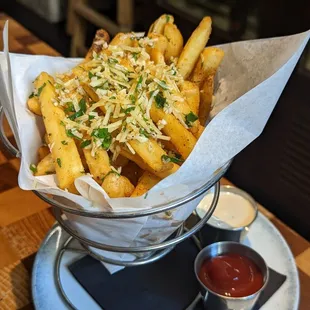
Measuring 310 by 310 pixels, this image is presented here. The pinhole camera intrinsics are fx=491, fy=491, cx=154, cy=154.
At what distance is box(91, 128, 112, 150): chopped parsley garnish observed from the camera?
620mm

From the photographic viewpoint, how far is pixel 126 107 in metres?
0.63

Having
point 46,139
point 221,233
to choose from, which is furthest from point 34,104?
point 221,233

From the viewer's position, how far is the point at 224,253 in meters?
0.80

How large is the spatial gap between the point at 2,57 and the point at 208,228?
0.44 metres

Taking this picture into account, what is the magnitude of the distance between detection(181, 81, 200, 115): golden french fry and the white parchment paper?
0.06 m

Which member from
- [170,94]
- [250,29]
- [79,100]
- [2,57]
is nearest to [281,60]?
[170,94]

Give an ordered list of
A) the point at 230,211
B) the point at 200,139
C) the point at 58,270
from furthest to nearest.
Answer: the point at 230,211, the point at 58,270, the point at 200,139

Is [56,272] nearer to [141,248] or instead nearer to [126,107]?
[141,248]

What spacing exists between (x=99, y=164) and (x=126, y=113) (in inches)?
2.9

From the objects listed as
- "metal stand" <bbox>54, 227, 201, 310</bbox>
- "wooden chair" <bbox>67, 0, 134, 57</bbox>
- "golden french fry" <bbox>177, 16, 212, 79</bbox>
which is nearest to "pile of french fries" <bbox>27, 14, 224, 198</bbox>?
"golden french fry" <bbox>177, 16, 212, 79</bbox>

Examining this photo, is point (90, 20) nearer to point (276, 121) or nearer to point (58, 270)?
point (276, 121)

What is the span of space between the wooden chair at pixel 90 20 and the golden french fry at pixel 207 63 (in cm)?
141

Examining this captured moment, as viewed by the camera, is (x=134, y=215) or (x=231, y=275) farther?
(x=231, y=275)

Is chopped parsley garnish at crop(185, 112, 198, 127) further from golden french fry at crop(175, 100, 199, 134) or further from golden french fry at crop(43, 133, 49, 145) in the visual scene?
golden french fry at crop(43, 133, 49, 145)
